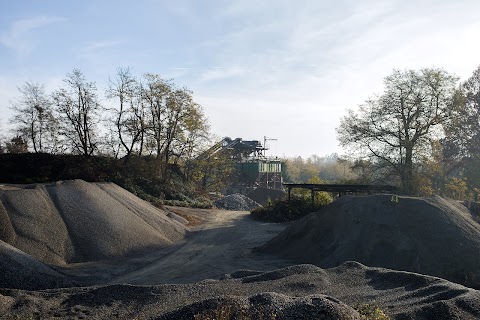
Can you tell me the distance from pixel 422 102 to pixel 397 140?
3.31 metres

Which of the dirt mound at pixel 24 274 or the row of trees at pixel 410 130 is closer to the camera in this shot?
the dirt mound at pixel 24 274

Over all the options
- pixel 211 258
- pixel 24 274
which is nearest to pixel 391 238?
pixel 211 258

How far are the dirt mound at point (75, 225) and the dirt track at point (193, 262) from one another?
94 centimetres

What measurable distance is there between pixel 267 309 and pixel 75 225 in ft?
42.3

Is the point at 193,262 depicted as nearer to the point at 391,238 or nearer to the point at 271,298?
the point at 391,238

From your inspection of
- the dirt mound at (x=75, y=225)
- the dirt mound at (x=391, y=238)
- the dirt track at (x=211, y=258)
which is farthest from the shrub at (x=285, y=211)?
the dirt mound at (x=391, y=238)

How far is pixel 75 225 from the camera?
1780cm

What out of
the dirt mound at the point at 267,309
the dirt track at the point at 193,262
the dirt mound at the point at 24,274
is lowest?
the dirt track at the point at 193,262

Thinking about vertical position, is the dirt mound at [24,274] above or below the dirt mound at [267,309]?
below

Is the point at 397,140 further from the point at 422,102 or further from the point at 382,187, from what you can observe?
the point at 382,187

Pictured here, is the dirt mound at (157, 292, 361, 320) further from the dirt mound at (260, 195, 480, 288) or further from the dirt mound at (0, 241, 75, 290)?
the dirt mound at (260, 195, 480, 288)

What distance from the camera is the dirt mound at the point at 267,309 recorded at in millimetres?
6734

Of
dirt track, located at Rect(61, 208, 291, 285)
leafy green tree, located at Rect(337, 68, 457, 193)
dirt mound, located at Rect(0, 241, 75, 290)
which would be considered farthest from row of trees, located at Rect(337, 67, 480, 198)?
dirt mound, located at Rect(0, 241, 75, 290)

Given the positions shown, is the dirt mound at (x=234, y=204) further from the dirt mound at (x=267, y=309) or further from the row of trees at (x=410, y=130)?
the dirt mound at (x=267, y=309)
